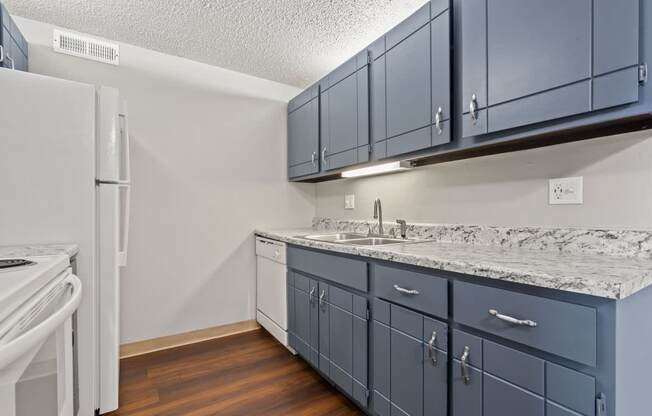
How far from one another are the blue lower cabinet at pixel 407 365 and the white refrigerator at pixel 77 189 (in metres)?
1.33

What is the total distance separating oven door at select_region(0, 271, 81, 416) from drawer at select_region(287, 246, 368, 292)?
1.11 m

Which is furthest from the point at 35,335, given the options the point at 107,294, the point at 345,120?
the point at 345,120

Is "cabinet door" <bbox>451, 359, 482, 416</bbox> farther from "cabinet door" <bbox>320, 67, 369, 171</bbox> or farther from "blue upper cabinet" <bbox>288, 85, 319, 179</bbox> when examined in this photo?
"blue upper cabinet" <bbox>288, 85, 319, 179</bbox>

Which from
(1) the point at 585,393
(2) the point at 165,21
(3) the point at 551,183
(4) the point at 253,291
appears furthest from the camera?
(4) the point at 253,291

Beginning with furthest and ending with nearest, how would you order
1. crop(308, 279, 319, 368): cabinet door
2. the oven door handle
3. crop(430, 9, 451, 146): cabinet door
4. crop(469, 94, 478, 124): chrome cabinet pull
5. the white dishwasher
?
the white dishwasher
crop(308, 279, 319, 368): cabinet door
crop(430, 9, 451, 146): cabinet door
crop(469, 94, 478, 124): chrome cabinet pull
the oven door handle

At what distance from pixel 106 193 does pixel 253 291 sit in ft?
5.25

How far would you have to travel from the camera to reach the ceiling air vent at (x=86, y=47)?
2107 mm

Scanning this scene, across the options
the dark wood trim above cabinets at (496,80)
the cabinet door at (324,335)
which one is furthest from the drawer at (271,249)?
the dark wood trim above cabinets at (496,80)

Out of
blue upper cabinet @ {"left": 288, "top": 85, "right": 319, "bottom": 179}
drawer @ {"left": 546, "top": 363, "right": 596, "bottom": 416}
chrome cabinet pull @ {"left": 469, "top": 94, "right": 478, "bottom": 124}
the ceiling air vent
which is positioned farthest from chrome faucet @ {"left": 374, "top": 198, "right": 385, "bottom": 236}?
the ceiling air vent

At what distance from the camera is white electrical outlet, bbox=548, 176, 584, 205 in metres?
1.29

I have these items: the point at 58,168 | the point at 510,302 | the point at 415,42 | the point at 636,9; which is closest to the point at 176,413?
the point at 58,168

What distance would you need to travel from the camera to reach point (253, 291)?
112 inches

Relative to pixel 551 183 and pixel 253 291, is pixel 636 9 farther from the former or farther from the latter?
pixel 253 291

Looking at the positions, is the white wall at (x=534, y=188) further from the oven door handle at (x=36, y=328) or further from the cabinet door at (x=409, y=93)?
the oven door handle at (x=36, y=328)
